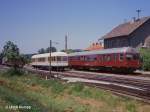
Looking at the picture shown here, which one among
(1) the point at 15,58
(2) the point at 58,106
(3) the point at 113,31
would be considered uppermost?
(3) the point at 113,31

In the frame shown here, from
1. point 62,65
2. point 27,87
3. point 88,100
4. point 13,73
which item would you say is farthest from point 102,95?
point 62,65

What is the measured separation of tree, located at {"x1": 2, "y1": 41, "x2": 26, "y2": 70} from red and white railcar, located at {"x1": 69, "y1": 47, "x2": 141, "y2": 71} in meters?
8.74

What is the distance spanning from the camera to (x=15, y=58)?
42969 mm

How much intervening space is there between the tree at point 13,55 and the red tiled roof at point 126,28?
20.0 m

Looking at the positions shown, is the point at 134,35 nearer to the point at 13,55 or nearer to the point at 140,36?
the point at 140,36

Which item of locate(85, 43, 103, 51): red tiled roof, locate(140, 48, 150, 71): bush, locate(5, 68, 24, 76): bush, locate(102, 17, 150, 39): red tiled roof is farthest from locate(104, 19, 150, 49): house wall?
locate(5, 68, 24, 76): bush

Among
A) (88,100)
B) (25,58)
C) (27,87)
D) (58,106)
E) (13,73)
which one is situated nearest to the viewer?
(58,106)

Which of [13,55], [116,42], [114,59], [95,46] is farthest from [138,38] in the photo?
[95,46]

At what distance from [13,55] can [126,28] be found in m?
23.8

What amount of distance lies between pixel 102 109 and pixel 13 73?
26003 mm

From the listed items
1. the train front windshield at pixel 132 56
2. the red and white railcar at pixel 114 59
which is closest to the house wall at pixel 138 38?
the red and white railcar at pixel 114 59

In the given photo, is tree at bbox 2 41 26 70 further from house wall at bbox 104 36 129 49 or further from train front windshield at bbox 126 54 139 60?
house wall at bbox 104 36 129 49

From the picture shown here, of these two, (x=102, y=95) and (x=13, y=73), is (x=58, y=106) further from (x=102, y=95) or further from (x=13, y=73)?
(x=13, y=73)

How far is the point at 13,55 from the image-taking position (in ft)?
140
